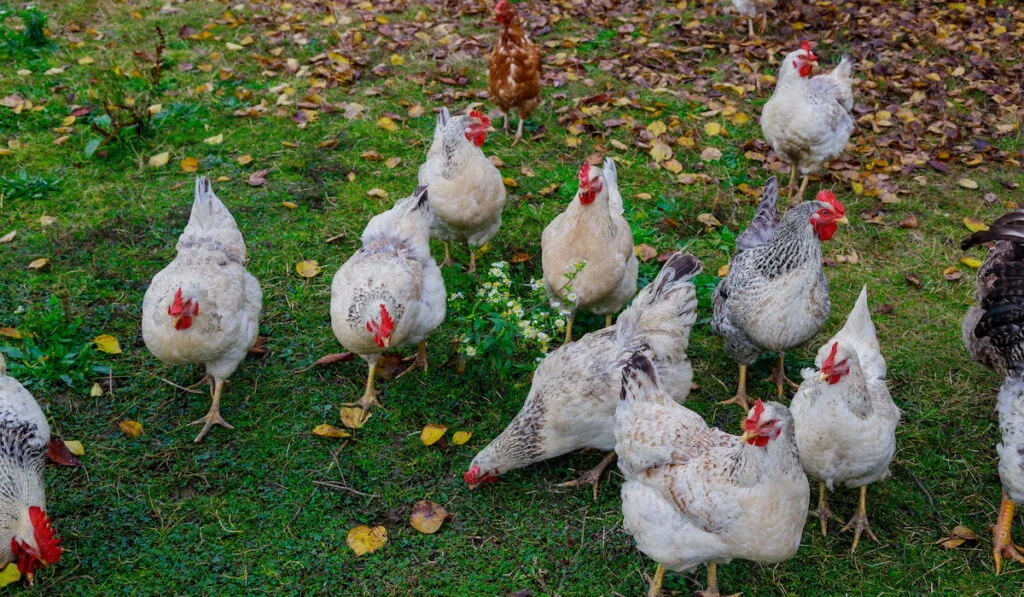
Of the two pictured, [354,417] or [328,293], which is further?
[328,293]

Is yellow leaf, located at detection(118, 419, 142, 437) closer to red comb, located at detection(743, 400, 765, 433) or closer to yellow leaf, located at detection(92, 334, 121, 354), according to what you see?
yellow leaf, located at detection(92, 334, 121, 354)

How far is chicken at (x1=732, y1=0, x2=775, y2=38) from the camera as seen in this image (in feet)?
26.9

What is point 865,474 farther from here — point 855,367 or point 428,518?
point 428,518

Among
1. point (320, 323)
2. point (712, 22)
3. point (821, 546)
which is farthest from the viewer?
point (712, 22)

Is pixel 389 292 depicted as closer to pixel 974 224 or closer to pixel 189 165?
Answer: pixel 189 165

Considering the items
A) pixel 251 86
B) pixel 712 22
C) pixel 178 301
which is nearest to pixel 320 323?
pixel 178 301

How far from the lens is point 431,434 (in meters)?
4.03

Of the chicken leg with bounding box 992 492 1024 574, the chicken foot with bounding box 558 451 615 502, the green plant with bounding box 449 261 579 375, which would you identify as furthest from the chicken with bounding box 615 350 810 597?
the chicken leg with bounding box 992 492 1024 574

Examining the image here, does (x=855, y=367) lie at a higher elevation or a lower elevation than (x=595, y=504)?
higher

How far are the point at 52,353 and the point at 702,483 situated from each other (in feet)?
11.5

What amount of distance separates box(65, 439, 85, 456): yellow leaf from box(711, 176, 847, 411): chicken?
11.1 feet

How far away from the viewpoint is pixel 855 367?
328 centimetres

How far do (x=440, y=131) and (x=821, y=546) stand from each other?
322 cm

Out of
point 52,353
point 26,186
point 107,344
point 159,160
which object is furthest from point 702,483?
point 26,186
